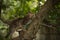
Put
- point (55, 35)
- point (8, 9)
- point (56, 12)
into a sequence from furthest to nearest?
point (55, 35) < point (56, 12) < point (8, 9)

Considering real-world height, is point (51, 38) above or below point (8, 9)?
below

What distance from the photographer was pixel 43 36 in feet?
13.5

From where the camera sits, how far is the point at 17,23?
3.18 m

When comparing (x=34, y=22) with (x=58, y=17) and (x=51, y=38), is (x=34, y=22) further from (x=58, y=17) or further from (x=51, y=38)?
(x=51, y=38)

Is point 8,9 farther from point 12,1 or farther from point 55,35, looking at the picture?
point 55,35

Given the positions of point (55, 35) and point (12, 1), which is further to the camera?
point (55, 35)

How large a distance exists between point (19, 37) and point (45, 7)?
0.68m

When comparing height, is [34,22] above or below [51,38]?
above

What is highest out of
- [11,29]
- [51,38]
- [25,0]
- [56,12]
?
[25,0]

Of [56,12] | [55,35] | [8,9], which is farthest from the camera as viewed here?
[55,35]

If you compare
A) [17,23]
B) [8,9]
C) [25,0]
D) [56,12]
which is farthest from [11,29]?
[56,12]

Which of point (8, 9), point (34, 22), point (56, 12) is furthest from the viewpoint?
point (56, 12)

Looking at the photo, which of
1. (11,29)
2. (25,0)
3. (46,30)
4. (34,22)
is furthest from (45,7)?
(46,30)

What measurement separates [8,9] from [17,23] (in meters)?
0.30
